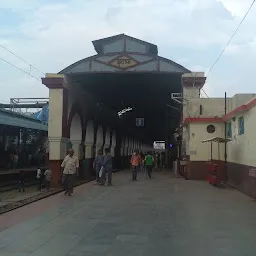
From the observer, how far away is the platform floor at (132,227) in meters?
7.08

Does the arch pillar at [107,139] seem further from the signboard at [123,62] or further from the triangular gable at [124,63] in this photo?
the signboard at [123,62]

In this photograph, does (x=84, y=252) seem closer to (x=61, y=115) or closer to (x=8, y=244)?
(x=8, y=244)

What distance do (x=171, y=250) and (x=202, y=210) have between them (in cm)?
450

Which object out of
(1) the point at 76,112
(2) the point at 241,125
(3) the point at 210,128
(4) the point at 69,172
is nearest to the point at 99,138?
(1) the point at 76,112

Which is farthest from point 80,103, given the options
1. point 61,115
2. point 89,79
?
point 61,115

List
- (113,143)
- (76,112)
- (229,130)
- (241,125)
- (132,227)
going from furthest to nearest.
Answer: (113,143)
(76,112)
(229,130)
(241,125)
(132,227)

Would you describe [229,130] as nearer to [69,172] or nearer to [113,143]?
[69,172]

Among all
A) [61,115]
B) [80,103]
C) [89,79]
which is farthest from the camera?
[80,103]

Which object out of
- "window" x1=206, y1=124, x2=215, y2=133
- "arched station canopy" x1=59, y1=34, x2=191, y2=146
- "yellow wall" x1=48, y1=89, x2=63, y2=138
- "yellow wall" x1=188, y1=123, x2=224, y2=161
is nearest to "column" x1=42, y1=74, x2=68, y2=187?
"yellow wall" x1=48, y1=89, x2=63, y2=138

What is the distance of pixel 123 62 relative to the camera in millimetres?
21234

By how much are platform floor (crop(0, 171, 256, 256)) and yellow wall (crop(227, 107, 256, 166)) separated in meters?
1.48

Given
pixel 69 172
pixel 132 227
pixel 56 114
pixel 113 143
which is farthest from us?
pixel 113 143

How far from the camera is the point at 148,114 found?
43.5 meters

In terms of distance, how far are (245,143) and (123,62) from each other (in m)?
7.98
